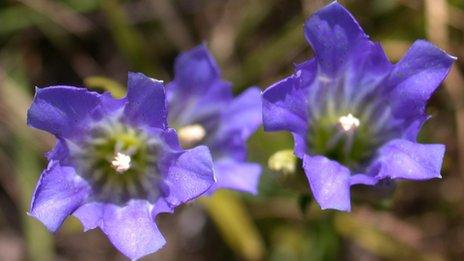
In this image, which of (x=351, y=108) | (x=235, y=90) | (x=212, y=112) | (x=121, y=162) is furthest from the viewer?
(x=235, y=90)

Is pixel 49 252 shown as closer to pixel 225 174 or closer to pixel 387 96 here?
pixel 225 174

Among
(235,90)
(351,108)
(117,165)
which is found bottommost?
(235,90)

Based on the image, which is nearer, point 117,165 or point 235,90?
point 117,165

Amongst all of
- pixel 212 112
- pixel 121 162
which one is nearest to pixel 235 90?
pixel 212 112

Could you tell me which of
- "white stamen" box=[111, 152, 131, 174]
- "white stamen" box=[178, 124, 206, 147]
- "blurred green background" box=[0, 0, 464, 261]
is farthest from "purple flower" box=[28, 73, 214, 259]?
"blurred green background" box=[0, 0, 464, 261]

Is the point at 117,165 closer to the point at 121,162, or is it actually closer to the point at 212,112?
Result: the point at 121,162
